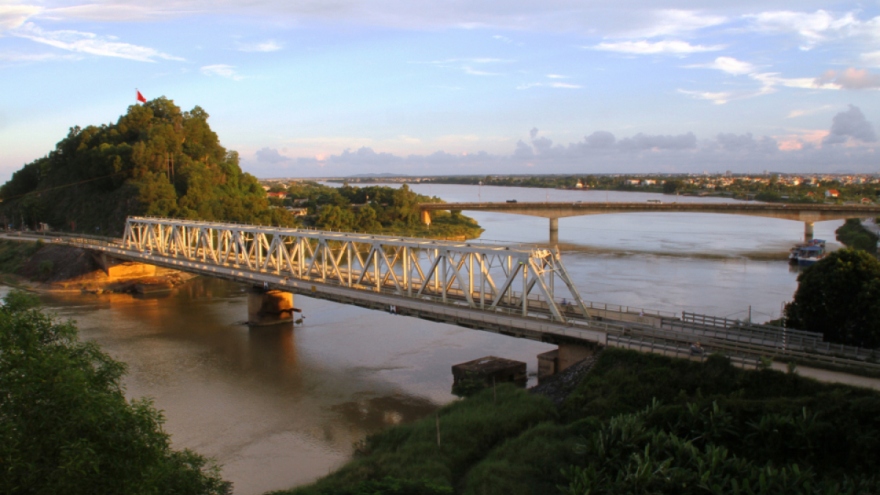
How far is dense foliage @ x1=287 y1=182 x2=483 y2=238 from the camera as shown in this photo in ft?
211

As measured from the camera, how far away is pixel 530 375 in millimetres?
21906

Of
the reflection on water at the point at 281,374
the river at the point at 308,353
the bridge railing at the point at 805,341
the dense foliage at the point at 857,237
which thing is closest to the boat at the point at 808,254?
the river at the point at 308,353

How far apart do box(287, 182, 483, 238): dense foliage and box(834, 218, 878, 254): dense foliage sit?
→ 34.2 m

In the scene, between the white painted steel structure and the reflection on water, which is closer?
the reflection on water

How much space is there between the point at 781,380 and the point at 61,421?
13.9 metres

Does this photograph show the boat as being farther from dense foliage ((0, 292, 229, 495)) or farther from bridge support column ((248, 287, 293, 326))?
dense foliage ((0, 292, 229, 495))

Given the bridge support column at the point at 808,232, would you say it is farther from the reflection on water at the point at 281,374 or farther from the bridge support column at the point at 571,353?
the bridge support column at the point at 571,353

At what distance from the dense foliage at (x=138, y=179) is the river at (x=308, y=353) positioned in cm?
1308

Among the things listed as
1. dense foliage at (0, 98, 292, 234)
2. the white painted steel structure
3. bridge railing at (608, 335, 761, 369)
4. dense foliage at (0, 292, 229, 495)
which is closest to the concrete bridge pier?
bridge railing at (608, 335, 761, 369)

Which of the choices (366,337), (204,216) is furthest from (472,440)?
(204,216)

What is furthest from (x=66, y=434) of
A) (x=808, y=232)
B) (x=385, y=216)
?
(x=385, y=216)

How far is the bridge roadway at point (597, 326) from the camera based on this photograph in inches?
655

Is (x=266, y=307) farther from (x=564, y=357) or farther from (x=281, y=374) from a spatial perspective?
(x=564, y=357)

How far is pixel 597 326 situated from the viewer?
19688 millimetres
